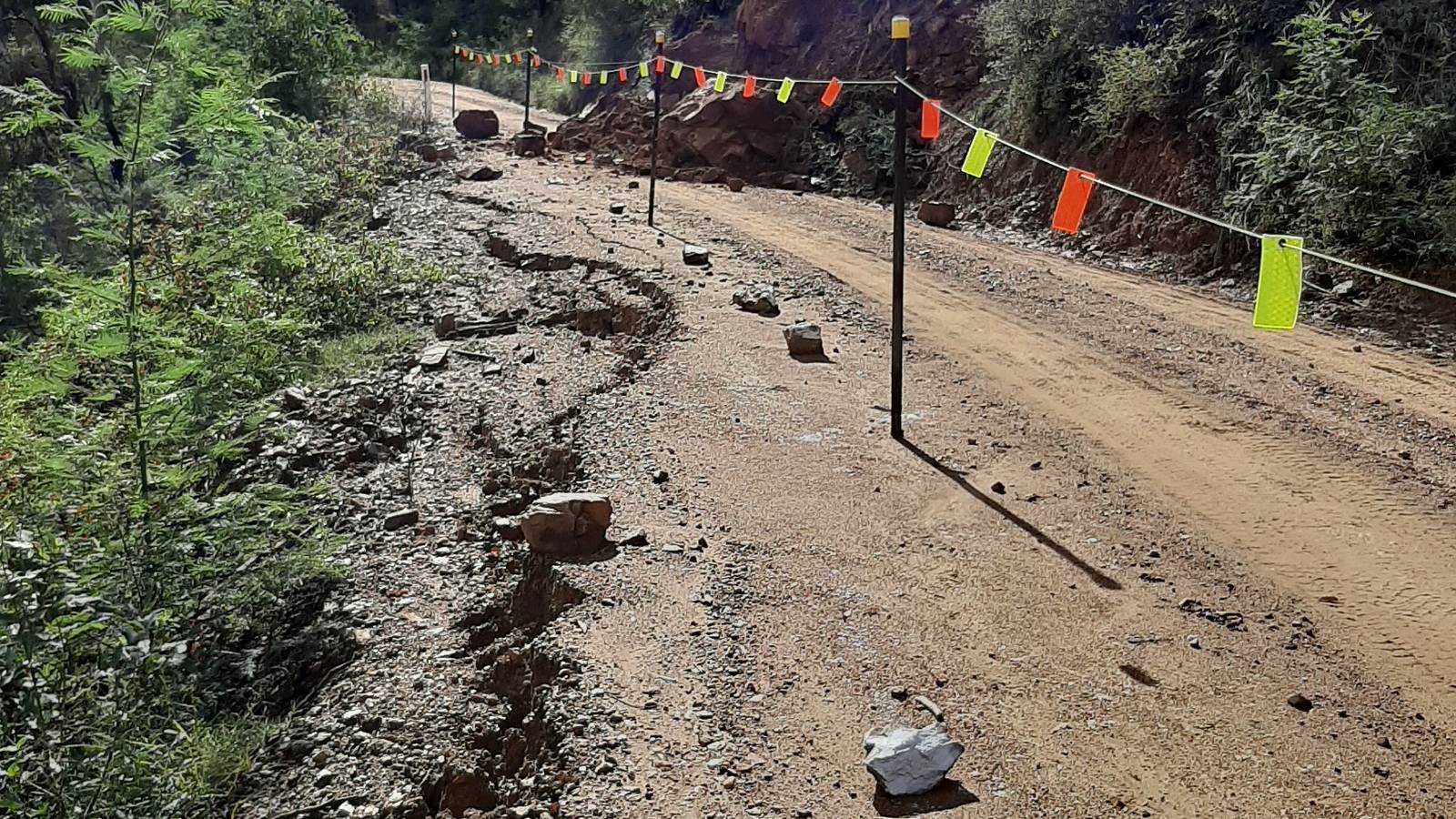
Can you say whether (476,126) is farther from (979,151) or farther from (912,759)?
(912,759)

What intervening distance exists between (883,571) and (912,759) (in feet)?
4.93

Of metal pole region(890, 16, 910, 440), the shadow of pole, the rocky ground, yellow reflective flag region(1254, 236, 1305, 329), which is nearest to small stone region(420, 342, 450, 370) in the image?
the rocky ground

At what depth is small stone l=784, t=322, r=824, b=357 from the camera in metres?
8.06

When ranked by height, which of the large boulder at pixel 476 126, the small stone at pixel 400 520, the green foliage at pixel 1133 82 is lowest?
the small stone at pixel 400 520

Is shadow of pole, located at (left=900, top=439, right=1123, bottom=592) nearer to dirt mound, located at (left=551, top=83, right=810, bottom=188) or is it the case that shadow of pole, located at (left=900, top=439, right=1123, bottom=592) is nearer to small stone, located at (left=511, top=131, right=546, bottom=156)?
dirt mound, located at (left=551, top=83, right=810, bottom=188)

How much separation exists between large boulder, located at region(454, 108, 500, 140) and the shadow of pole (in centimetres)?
1790

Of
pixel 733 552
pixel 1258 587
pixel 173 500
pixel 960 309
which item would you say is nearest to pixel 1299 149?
pixel 960 309

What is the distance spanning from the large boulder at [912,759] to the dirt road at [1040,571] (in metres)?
0.07

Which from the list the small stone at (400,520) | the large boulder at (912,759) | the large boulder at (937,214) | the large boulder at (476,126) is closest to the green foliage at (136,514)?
the small stone at (400,520)

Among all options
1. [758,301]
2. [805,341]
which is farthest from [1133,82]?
[805,341]

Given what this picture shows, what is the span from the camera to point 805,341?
26.4 feet

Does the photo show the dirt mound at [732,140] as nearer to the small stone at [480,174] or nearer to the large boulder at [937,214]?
the small stone at [480,174]

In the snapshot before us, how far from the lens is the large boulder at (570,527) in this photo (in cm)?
543

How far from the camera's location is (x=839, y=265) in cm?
1097
